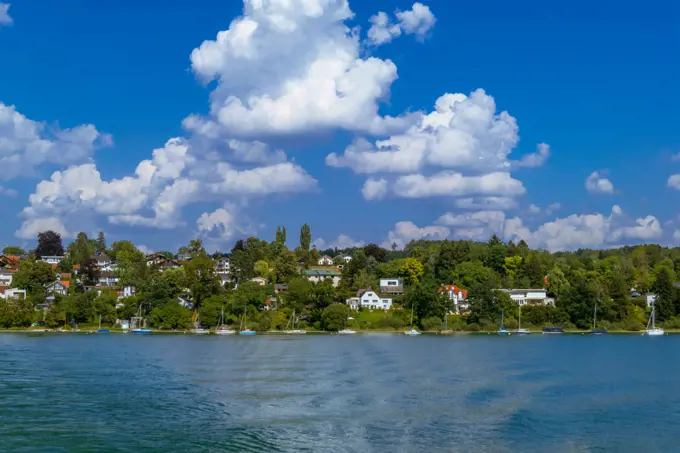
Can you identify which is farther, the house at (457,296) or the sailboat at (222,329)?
the house at (457,296)

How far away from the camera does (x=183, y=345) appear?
8256cm

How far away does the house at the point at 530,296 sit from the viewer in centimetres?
12663

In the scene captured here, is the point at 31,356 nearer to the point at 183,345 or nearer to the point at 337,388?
the point at 183,345

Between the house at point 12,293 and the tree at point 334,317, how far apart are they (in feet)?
200

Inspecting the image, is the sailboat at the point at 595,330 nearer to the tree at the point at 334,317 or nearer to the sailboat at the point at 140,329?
the tree at the point at 334,317

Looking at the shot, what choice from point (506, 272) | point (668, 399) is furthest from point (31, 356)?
→ point (506, 272)

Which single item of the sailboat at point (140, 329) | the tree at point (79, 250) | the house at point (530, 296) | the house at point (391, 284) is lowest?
the sailboat at point (140, 329)

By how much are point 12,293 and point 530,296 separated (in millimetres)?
101689

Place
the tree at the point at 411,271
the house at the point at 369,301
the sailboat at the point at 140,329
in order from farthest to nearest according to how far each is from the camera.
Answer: the tree at the point at 411,271, the house at the point at 369,301, the sailboat at the point at 140,329

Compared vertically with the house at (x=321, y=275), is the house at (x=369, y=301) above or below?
below

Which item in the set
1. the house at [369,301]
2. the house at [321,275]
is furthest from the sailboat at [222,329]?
the house at [321,275]

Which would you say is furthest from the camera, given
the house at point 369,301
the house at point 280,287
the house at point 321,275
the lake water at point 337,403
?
the house at point 321,275

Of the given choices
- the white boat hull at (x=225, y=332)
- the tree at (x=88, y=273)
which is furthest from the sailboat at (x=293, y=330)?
the tree at (x=88, y=273)

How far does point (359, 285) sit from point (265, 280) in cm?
2362
